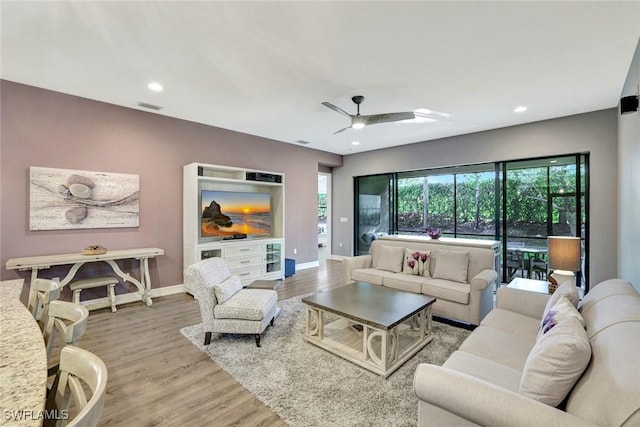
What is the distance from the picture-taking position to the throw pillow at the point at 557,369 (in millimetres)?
1223

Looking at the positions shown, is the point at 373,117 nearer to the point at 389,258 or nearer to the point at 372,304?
the point at 389,258

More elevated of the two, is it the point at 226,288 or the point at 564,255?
the point at 564,255

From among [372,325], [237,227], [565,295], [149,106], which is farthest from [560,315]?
[149,106]

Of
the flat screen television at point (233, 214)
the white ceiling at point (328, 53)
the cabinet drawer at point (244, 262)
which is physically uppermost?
the white ceiling at point (328, 53)

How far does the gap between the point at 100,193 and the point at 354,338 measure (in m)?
3.87

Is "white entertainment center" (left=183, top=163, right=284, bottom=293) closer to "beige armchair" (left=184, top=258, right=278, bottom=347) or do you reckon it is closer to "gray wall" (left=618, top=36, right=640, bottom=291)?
"beige armchair" (left=184, top=258, right=278, bottom=347)

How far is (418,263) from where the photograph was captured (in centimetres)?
405

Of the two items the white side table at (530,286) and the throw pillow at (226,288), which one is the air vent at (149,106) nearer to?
the throw pillow at (226,288)

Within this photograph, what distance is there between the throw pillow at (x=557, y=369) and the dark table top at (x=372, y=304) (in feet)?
3.75

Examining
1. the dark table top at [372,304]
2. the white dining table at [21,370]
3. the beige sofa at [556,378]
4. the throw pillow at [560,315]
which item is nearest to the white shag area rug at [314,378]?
the dark table top at [372,304]

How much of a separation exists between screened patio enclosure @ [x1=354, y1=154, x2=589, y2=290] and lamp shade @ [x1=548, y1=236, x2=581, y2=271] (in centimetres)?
215

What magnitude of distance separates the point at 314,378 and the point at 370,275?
2018 mm

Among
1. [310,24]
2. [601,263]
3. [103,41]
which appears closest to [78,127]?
[103,41]

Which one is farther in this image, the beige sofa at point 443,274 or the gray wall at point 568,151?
the gray wall at point 568,151
